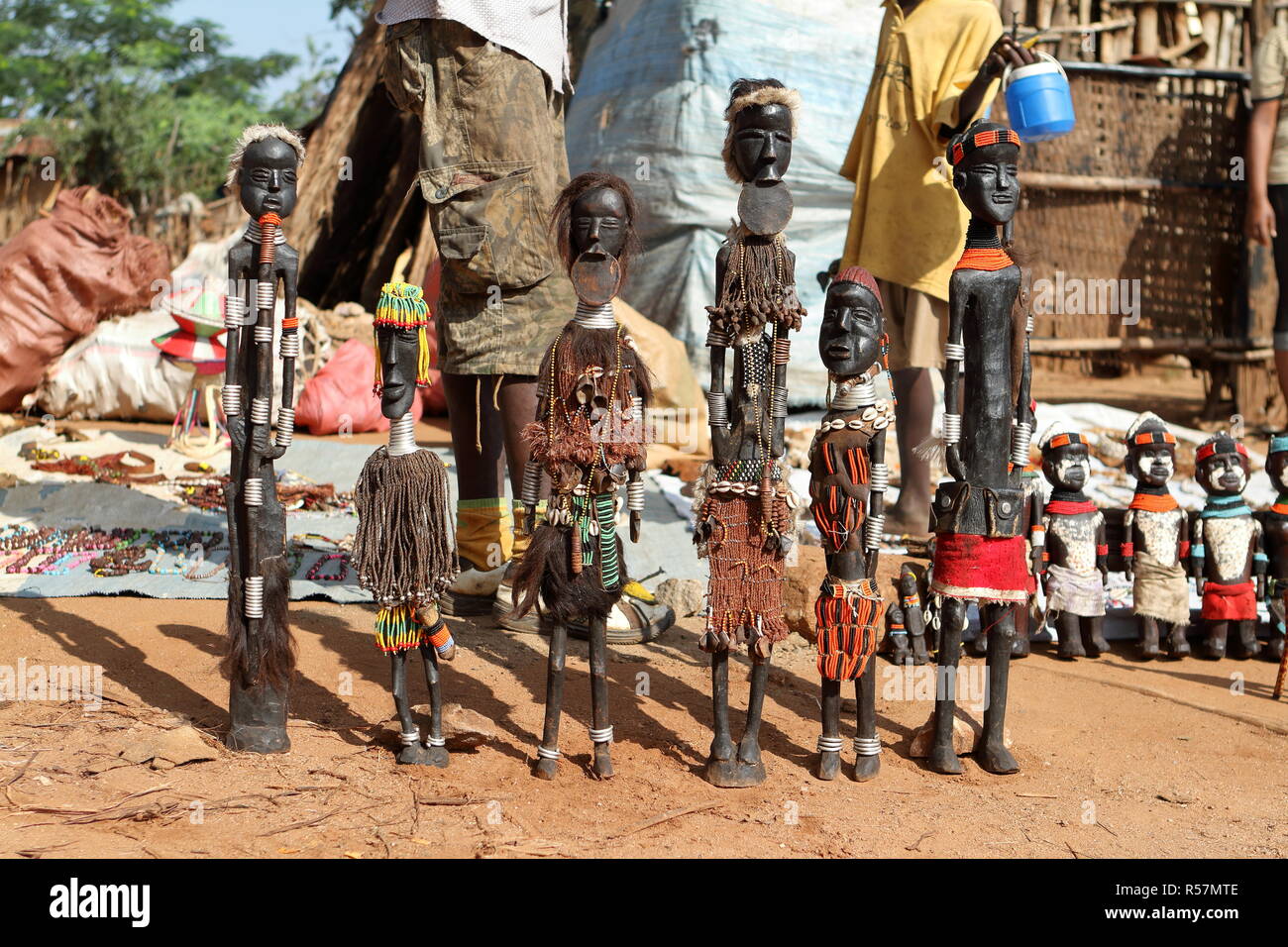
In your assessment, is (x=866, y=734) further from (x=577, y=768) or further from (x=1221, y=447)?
(x=1221, y=447)

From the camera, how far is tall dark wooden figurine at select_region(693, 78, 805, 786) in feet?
11.9

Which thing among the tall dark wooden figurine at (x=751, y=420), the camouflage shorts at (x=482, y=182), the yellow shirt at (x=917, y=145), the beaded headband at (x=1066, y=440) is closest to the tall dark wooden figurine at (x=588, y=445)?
the tall dark wooden figurine at (x=751, y=420)

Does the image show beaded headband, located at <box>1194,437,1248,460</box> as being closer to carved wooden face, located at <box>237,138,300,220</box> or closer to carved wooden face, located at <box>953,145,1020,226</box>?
carved wooden face, located at <box>953,145,1020,226</box>

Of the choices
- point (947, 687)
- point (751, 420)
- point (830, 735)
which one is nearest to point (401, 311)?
point (751, 420)

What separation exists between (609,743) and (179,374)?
18.8 feet

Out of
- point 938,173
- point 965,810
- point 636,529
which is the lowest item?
point 965,810

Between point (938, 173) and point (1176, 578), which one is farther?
A: point (938, 173)

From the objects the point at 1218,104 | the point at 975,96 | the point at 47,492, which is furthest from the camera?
the point at 1218,104

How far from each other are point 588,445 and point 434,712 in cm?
90

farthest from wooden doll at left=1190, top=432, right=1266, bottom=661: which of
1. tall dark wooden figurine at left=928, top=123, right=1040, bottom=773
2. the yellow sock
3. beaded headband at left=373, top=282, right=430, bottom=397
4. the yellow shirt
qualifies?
beaded headband at left=373, top=282, right=430, bottom=397

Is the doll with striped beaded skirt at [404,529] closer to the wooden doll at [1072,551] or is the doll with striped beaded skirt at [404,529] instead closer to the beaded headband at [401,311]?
the beaded headband at [401,311]

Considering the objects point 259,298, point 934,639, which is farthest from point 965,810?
point 259,298

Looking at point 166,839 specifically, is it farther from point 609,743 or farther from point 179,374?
point 179,374

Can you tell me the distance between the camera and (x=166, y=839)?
3.10 meters
